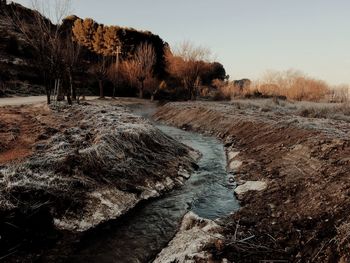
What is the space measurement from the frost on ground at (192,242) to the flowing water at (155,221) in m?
0.23

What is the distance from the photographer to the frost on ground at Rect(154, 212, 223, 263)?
635cm

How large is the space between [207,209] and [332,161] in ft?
12.2

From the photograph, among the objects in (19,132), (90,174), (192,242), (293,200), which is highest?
(19,132)

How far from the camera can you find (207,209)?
908 cm

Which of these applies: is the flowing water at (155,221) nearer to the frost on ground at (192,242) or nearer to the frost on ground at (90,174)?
the frost on ground at (192,242)

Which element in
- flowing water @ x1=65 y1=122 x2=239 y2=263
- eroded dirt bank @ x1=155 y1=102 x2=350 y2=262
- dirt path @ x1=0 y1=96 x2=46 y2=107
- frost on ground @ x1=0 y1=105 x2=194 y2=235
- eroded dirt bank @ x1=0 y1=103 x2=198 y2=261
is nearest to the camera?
eroded dirt bank @ x1=155 y1=102 x2=350 y2=262

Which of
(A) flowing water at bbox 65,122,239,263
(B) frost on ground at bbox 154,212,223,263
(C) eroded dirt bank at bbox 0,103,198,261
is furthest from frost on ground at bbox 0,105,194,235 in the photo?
(B) frost on ground at bbox 154,212,223,263

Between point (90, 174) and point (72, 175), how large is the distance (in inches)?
21.7

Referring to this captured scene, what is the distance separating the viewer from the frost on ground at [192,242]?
6.35 metres

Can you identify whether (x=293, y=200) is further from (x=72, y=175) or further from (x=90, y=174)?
(x=72, y=175)

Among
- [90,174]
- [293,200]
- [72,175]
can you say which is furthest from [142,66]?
[293,200]

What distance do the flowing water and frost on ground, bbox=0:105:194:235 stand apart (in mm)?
396

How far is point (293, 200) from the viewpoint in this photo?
8.41m

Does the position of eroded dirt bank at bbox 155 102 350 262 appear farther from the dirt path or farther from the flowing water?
the dirt path
